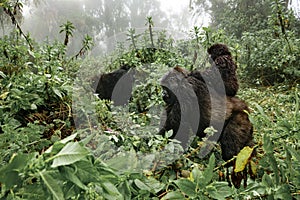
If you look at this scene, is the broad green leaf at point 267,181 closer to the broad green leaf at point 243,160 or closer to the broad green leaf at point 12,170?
the broad green leaf at point 243,160

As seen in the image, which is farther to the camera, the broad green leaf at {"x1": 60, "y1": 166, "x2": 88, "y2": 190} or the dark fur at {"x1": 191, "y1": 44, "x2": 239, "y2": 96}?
the dark fur at {"x1": 191, "y1": 44, "x2": 239, "y2": 96}

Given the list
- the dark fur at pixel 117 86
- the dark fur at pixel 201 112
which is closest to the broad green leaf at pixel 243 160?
the dark fur at pixel 201 112

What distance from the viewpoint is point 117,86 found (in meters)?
1.77

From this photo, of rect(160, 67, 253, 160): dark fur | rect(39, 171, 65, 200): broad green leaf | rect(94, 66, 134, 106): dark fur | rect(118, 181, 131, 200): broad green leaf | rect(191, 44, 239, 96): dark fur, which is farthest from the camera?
rect(94, 66, 134, 106): dark fur

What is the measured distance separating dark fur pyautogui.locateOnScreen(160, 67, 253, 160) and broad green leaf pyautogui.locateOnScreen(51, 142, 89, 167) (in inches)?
35.5

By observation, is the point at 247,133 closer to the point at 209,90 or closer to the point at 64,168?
the point at 209,90

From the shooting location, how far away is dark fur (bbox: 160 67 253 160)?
104 centimetres

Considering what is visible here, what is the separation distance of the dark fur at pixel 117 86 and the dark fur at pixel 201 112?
52 cm

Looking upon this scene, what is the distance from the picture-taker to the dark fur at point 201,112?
1.04m

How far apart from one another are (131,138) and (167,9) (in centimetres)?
1196

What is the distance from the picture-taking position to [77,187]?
22cm

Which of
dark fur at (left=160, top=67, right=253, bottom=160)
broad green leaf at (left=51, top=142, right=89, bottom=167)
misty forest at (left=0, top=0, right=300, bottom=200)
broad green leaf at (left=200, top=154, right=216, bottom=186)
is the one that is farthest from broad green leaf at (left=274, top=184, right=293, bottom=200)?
dark fur at (left=160, top=67, right=253, bottom=160)

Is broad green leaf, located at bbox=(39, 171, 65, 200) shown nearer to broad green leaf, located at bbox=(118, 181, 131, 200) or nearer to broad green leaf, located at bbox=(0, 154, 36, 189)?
broad green leaf, located at bbox=(0, 154, 36, 189)

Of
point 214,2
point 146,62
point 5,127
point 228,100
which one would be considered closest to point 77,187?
point 5,127
